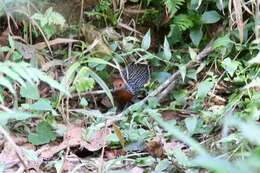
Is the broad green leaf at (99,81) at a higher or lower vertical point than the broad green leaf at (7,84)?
lower

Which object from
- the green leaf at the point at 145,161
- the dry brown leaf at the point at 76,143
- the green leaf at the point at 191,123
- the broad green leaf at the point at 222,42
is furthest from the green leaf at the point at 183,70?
the green leaf at the point at 145,161

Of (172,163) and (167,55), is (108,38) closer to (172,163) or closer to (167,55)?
(167,55)

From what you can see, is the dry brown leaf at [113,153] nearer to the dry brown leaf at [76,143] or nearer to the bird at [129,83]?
the dry brown leaf at [76,143]

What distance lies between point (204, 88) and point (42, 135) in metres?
0.64

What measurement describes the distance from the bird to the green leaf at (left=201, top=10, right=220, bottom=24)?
12.6 inches

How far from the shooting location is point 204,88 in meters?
2.06

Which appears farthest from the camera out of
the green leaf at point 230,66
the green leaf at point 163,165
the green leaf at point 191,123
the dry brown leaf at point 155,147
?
the green leaf at point 230,66

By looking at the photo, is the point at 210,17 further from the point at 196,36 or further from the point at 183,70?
the point at 183,70

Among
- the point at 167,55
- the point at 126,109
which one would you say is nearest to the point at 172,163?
the point at 126,109

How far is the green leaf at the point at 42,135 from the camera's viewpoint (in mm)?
1914

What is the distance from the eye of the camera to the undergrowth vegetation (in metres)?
1.75

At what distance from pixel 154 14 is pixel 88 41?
0.33 metres

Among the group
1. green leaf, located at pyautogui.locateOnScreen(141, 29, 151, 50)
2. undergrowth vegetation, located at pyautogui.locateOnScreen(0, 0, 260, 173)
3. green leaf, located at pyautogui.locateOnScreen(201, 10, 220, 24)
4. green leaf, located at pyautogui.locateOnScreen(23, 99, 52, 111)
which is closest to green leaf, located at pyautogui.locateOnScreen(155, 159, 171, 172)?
undergrowth vegetation, located at pyautogui.locateOnScreen(0, 0, 260, 173)

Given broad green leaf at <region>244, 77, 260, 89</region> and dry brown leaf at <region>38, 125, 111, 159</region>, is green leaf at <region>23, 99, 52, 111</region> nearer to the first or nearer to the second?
dry brown leaf at <region>38, 125, 111, 159</region>
